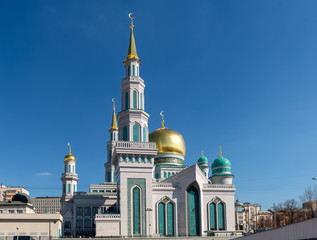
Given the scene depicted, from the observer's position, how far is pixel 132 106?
55062 millimetres

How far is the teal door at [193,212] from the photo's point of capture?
52.9 m

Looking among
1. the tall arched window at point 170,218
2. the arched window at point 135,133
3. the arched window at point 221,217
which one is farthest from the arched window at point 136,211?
the arched window at point 221,217

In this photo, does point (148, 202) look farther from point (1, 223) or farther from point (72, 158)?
point (72, 158)

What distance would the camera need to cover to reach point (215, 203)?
5516 cm

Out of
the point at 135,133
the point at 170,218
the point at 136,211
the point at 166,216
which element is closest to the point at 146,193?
the point at 136,211

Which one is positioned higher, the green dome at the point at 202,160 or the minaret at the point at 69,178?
the green dome at the point at 202,160

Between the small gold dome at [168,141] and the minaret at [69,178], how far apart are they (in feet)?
65.1

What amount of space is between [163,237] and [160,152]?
18841mm

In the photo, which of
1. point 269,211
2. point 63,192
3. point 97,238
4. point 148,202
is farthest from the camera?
point 269,211

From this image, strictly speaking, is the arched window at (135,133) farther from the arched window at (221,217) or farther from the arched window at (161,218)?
the arched window at (221,217)

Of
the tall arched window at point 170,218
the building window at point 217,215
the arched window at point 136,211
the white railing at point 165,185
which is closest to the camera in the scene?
A: the arched window at point 136,211

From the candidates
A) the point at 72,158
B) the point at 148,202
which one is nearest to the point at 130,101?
the point at 148,202

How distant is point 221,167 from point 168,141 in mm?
11431

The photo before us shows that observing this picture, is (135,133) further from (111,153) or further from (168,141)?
(111,153)
